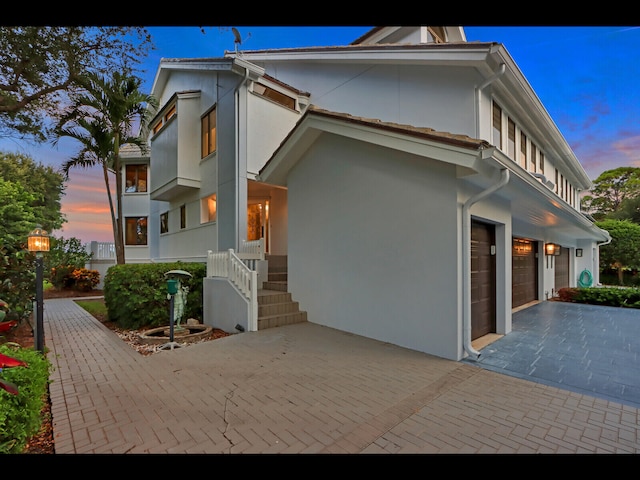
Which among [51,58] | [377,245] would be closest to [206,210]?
[51,58]

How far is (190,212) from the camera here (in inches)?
494

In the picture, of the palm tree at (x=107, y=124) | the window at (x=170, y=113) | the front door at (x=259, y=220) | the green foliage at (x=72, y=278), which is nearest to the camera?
the palm tree at (x=107, y=124)

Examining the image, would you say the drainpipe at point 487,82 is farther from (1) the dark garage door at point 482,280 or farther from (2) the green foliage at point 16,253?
(2) the green foliage at point 16,253

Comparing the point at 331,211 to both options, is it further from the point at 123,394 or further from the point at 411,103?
the point at 123,394

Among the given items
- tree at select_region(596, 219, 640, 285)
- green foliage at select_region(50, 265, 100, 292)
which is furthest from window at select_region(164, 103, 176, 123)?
tree at select_region(596, 219, 640, 285)

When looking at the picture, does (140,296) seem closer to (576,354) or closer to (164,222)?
(164,222)

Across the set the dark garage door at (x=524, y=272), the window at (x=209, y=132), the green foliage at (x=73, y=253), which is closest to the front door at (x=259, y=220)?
the window at (x=209, y=132)

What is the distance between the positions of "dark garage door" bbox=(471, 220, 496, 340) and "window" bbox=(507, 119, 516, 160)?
2.47m

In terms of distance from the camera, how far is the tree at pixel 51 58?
5.16m

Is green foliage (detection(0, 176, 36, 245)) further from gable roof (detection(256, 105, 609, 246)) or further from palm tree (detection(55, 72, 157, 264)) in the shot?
gable roof (detection(256, 105, 609, 246))

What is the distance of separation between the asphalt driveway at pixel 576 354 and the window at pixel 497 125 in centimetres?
454

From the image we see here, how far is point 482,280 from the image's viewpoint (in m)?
6.75
